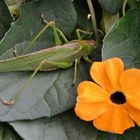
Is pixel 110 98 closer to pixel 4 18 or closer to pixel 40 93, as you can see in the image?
pixel 40 93

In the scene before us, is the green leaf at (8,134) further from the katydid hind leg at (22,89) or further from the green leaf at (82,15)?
the green leaf at (82,15)

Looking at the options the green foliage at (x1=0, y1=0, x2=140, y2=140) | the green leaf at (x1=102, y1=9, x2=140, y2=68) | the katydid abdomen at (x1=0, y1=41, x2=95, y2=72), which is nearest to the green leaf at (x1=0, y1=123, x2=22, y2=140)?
→ the green foliage at (x1=0, y1=0, x2=140, y2=140)

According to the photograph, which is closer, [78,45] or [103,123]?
[103,123]

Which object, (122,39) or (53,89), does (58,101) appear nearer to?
(53,89)

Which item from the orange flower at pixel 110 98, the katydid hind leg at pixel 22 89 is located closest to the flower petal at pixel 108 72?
the orange flower at pixel 110 98

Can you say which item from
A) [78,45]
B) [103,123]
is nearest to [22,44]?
[78,45]
